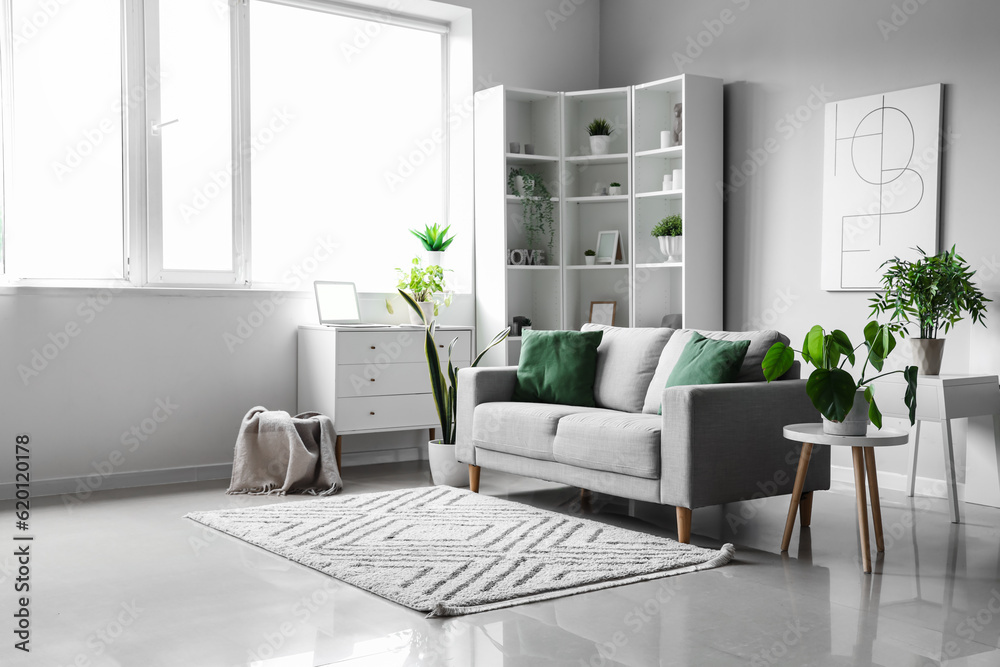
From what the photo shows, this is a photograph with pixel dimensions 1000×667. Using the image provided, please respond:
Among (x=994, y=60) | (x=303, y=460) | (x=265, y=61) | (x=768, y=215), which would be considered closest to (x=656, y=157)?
(x=768, y=215)

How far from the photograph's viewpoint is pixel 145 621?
2.68 m

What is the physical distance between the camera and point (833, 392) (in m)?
3.16

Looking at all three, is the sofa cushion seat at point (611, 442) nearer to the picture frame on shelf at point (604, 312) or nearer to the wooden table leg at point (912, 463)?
the wooden table leg at point (912, 463)

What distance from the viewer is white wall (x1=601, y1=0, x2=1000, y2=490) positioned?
4.37 m

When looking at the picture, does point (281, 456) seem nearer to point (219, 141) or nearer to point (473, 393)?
point (473, 393)

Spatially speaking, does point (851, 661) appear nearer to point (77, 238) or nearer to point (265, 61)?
point (77, 238)

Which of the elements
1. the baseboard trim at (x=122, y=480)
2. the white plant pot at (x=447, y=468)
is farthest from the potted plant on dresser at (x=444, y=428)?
the baseboard trim at (x=122, y=480)

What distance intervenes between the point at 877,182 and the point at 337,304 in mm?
2953

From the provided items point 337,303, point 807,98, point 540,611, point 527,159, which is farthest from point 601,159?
point 540,611

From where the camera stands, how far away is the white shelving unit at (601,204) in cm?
552

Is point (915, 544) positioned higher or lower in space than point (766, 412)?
lower

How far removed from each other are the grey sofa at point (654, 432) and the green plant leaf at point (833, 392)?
1.32 ft

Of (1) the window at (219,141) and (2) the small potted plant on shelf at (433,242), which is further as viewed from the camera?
(2) the small potted plant on shelf at (433,242)

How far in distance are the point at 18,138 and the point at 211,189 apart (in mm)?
973
